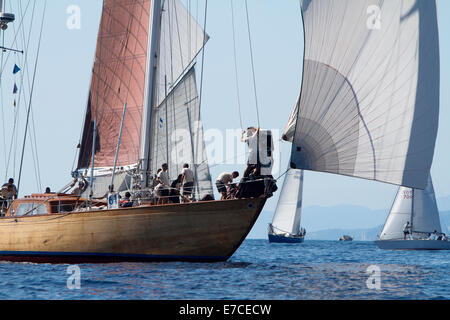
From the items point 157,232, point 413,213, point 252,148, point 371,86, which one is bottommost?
point 157,232

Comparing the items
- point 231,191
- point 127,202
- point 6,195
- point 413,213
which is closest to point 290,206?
point 413,213

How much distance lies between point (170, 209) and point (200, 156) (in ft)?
46.7

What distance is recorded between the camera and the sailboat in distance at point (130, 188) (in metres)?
24.5

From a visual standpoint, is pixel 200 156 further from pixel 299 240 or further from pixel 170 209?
pixel 299 240

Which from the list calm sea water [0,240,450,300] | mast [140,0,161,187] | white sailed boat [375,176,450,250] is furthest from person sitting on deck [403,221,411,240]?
mast [140,0,161,187]

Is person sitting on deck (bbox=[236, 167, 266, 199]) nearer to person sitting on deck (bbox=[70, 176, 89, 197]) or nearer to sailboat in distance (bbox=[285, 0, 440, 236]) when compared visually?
sailboat in distance (bbox=[285, 0, 440, 236])

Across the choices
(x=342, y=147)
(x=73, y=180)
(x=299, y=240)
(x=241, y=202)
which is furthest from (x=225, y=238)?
(x=299, y=240)

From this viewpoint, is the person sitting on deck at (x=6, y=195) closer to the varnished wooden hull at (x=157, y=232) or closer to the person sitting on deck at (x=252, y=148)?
the varnished wooden hull at (x=157, y=232)

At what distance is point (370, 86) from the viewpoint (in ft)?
65.5

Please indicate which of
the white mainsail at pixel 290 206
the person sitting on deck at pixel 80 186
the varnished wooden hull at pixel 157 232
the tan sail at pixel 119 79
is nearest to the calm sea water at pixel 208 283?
the varnished wooden hull at pixel 157 232

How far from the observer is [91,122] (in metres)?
31.5

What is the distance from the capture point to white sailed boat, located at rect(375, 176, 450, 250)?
65.9m

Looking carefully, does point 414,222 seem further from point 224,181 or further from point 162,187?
point 162,187

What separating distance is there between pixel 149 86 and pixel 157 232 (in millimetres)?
6009
